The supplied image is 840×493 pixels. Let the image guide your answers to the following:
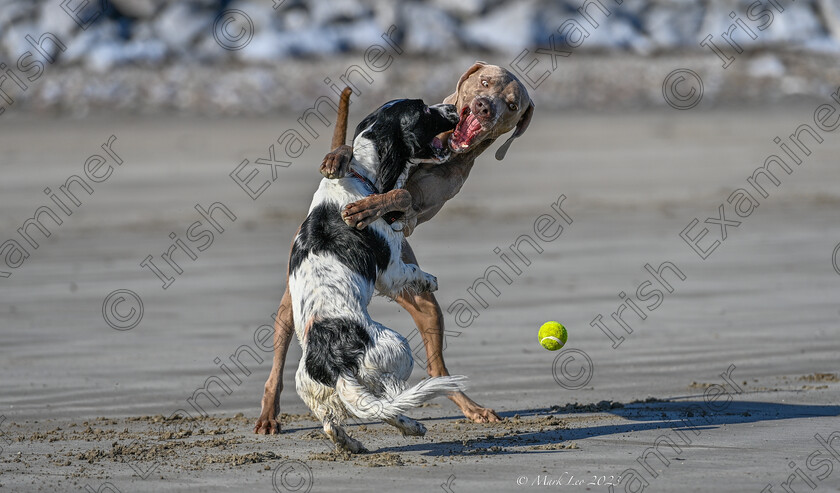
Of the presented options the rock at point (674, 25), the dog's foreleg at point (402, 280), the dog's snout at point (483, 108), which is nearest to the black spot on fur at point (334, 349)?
the dog's foreleg at point (402, 280)

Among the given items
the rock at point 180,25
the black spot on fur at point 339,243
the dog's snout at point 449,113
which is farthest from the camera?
the rock at point 180,25

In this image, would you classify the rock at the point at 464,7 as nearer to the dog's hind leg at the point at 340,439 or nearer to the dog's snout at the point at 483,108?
the dog's snout at the point at 483,108

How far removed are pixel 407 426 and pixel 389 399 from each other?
27cm

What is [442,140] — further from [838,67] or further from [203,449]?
[838,67]

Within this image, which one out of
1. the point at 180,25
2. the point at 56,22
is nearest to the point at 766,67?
the point at 180,25

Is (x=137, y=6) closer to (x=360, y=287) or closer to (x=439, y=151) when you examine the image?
(x=439, y=151)

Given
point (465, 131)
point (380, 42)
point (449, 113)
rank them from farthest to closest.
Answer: point (380, 42), point (465, 131), point (449, 113)

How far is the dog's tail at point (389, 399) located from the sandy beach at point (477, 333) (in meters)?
0.29

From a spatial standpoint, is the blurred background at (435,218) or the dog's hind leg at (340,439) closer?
the dog's hind leg at (340,439)

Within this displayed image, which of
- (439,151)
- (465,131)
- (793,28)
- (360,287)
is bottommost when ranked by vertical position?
(360,287)

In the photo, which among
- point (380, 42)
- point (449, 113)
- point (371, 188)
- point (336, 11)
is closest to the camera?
point (371, 188)

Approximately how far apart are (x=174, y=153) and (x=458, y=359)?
1257 cm

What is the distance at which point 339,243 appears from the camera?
5.09 metres

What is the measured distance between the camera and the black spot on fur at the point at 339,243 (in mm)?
5074
